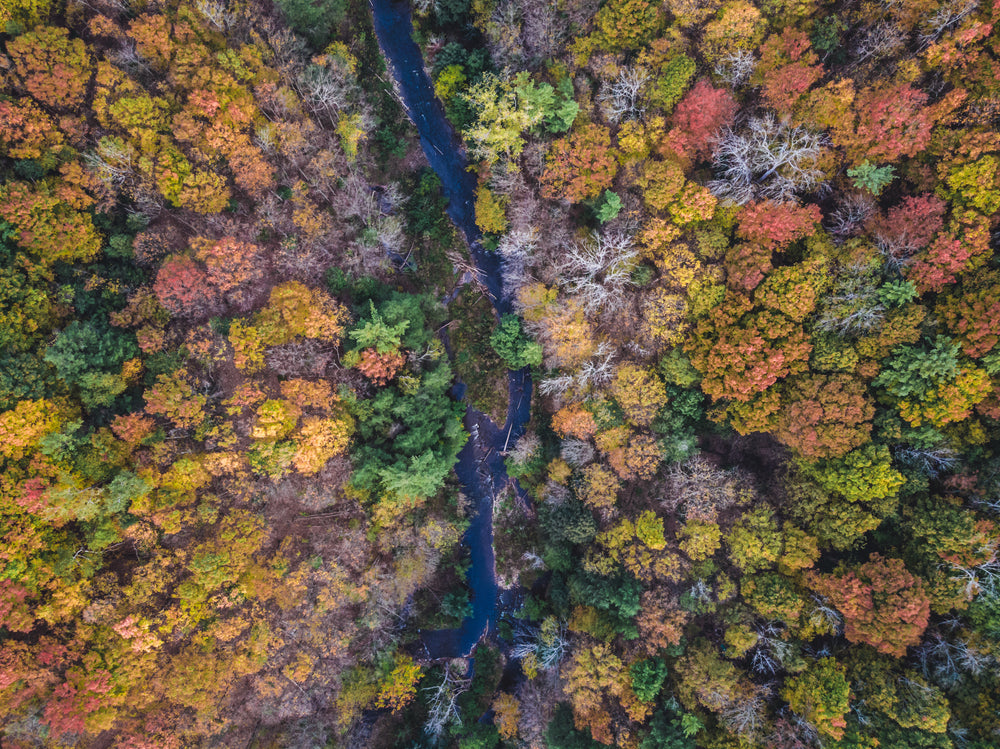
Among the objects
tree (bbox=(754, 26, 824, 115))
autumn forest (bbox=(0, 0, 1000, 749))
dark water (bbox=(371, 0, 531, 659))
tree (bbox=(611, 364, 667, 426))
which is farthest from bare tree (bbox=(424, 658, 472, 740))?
tree (bbox=(754, 26, 824, 115))

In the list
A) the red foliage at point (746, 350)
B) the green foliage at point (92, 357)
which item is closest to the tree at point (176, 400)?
the green foliage at point (92, 357)

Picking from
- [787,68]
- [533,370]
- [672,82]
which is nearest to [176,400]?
[533,370]

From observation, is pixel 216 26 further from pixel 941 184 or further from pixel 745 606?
pixel 745 606

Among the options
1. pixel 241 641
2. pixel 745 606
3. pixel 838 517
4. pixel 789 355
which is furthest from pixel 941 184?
pixel 241 641

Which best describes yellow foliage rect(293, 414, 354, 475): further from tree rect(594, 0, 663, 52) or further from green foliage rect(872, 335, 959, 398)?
green foliage rect(872, 335, 959, 398)

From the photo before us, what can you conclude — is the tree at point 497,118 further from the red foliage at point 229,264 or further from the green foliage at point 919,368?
the green foliage at point 919,368

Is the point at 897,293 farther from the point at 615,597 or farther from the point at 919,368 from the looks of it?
the point at 615,597
